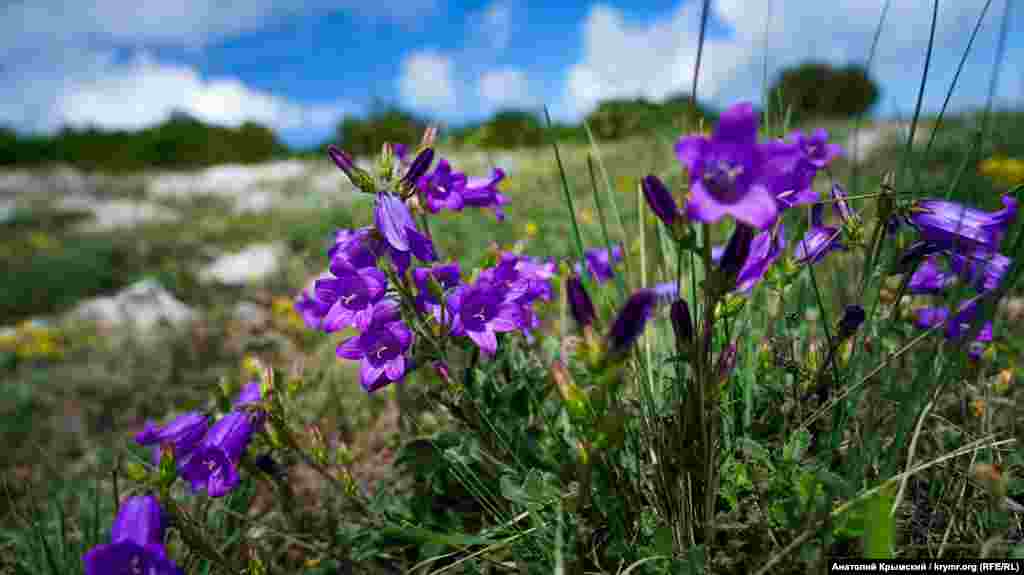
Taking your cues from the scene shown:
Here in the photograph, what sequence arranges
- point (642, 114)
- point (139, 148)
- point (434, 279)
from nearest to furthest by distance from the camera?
point (434, 279)
point (642, 114)
point (139, 148)

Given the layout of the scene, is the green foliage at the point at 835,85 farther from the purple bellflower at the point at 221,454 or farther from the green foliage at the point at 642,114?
the purple bellflower at the point at 221,454

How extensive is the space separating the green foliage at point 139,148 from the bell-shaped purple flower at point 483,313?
20377 millimetres

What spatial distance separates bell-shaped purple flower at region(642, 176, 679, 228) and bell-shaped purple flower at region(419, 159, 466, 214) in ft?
2.36

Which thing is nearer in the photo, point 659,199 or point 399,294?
point 659,199

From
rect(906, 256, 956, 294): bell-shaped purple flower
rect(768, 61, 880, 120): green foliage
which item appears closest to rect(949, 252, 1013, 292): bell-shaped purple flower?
rect(906, 256, 956, 294): bell-shaped purple flower

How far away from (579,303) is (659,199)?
0.74 feet

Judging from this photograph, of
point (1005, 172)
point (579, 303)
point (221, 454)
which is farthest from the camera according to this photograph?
point (1005, 172)

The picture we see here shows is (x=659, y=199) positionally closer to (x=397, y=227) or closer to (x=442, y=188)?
(x=397, y=227)

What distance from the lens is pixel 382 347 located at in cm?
140

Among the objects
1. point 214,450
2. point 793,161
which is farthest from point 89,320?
point 793,161

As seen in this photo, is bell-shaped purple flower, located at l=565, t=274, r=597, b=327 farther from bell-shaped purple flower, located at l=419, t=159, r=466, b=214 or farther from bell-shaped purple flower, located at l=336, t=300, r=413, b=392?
bell-shaped purple flower, located at l=419, t=159, r=466, b=214

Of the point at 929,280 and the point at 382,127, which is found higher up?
the point at 382,127

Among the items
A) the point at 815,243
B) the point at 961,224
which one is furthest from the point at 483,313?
the point at 961,224

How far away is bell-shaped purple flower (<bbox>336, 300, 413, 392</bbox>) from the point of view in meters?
1.35
